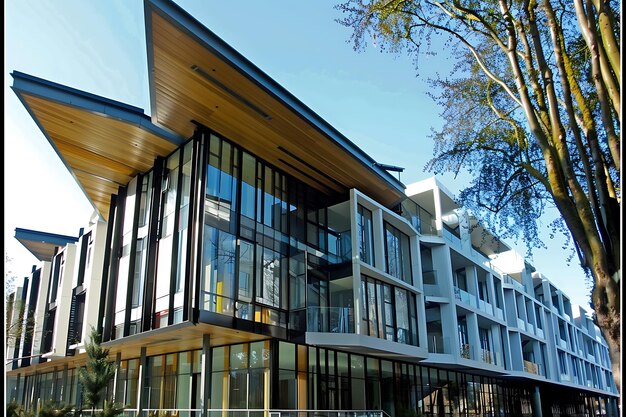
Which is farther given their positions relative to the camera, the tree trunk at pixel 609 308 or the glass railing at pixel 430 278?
the glass railing at pixel 430 278

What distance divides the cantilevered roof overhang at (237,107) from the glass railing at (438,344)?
8.44 metres

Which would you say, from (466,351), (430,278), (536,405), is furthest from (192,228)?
(536,405)

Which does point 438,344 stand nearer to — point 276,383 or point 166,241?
point 276,383

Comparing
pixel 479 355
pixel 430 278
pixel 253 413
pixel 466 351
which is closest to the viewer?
pixel 253 413

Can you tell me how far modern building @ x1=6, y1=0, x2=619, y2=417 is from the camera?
1723 centimetres

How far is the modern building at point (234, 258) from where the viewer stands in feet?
56.5

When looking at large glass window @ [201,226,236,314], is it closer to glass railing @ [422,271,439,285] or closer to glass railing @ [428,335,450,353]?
glass railing @ [428,335,450,353]

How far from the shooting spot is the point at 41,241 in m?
31.7

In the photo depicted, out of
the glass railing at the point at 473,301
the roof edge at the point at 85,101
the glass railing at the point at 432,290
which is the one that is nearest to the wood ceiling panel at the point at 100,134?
the roof edge at the point at 85,101

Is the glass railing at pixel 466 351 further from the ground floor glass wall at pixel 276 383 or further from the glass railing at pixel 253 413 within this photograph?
the glass railing at pixel 253 413

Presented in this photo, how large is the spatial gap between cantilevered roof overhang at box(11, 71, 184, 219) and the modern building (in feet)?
0.23

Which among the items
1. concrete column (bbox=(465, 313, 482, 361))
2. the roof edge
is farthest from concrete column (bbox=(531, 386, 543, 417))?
the roof edge

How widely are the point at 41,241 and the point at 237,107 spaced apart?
66.3 feet

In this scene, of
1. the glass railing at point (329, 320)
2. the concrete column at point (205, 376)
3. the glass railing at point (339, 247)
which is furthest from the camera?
the glass railing at point (339, 247)
